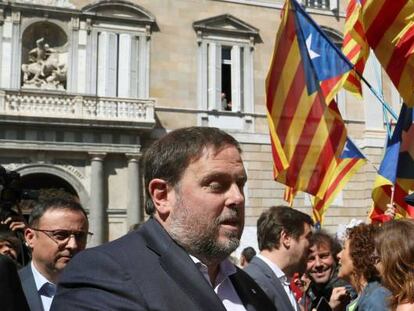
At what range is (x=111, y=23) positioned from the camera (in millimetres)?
16609

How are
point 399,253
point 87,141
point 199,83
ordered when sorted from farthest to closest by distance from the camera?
1. point 199,83
2. point 87,141
3. point 399,253

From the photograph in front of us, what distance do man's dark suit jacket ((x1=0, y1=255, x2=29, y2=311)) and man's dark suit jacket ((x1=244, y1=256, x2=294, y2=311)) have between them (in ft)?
5.56

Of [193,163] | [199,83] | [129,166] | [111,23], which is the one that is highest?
[111,23]

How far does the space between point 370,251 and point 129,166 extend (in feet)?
40.5

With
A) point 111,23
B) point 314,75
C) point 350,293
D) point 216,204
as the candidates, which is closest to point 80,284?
point 216,204

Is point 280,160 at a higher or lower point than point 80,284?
higher

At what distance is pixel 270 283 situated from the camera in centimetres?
363

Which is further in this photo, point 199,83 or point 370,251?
point 199,83

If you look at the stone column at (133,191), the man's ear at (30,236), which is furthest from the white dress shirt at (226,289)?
the stone column at (133,191)

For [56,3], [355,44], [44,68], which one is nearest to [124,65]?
[44,68]

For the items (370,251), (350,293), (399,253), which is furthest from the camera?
(350,293)

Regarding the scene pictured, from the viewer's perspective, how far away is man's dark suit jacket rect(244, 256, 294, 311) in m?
3.46

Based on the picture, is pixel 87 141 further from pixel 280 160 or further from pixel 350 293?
pixel 350 293

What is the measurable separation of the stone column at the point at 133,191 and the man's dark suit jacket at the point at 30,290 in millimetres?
12337
